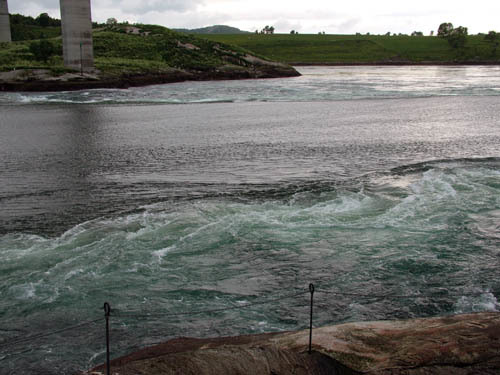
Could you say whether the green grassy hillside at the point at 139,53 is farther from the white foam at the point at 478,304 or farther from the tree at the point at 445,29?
the tree at the point at 445,29

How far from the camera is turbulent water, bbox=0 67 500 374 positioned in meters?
11.4

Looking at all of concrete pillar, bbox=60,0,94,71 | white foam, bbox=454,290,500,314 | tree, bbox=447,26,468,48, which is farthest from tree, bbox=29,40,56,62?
tree, bbox=447,26,468,48

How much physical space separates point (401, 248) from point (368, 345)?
678cm

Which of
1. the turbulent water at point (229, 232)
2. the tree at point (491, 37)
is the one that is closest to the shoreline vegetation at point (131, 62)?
the turbulent water at point (229, 232)

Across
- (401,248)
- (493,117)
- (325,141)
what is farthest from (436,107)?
(401,248)


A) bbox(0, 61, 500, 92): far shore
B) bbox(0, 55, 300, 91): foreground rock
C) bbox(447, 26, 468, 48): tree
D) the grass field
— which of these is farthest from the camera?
bbox(447, 26, 468, 48): tree

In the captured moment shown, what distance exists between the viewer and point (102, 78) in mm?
66312

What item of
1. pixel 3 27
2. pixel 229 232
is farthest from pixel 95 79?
pixel 229 232

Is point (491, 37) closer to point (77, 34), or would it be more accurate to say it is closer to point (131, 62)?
point (131, 62)

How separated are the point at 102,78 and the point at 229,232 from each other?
55081 millimetres

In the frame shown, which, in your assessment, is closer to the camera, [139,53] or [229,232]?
[229,232]

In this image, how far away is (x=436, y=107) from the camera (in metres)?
45.6

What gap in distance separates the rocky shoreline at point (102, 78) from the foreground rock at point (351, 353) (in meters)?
57.4

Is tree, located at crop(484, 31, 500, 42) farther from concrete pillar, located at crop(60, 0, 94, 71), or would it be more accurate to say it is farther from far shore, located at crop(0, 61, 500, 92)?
concrete pillar, located at crop(60, 0, 94, 71)
